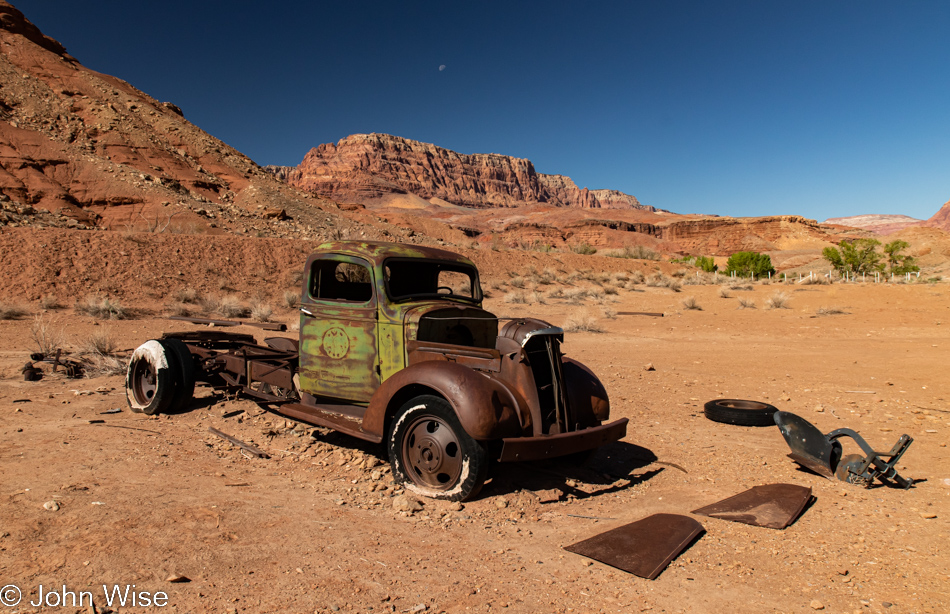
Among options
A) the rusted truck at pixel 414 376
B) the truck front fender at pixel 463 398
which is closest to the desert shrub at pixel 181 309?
the rusted truck at pixel 414 376

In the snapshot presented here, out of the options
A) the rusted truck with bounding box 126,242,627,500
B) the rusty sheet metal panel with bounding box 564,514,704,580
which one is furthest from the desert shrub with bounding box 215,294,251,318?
the rusty sheet metal panel with bounding box 564,514,704,580

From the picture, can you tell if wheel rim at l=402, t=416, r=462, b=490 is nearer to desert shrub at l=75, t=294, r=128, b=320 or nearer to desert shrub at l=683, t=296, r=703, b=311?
desert shrub at l=75, t=294, r=128, b=320

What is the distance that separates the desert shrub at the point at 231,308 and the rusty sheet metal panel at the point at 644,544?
48.3 feet

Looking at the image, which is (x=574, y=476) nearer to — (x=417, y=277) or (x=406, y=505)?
(x=406, y=505)

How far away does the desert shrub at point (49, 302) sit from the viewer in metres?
14.8

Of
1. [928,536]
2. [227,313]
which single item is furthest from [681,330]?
[227,313]

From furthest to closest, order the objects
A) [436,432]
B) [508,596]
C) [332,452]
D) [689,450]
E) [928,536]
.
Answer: [689,450] → [332,452] → [436,432] → [928,536] → [508,596]

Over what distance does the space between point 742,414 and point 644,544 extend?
367 cm

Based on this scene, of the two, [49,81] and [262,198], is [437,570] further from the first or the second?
[49,81]

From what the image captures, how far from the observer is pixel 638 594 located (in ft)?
9.39

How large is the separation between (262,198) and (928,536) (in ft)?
118

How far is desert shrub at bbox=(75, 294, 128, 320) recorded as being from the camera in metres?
14.4

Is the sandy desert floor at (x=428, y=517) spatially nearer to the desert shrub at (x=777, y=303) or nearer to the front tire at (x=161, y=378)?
the front tire at (x=161, y=378)

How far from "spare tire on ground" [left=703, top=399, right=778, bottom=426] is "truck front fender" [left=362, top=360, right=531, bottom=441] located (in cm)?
354
